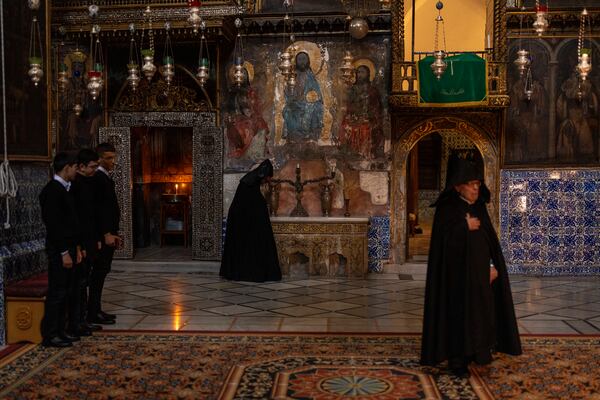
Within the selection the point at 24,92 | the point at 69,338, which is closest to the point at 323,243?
the point at 69,338

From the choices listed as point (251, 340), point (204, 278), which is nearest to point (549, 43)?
point (204, 278)

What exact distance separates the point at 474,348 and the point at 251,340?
2.20 metres

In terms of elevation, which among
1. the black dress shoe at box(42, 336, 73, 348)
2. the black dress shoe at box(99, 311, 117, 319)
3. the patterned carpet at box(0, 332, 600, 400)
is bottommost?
the patterned carpet at box(0, 332, 600, 400)

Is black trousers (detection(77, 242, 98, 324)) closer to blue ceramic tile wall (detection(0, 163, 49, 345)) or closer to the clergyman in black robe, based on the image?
blue ceramic tile wall (detection(0, 163, 49, 345))

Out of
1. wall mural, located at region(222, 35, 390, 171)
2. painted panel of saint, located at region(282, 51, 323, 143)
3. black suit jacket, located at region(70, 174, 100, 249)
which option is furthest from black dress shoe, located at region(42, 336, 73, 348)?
painted panel of saint, located at region(282, 51, 323, 143)

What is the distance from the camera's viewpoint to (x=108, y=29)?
10148mm

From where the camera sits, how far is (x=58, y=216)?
5.77 meters

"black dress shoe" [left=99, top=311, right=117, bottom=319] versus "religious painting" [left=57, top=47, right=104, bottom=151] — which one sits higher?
"religious painting" [left=57, top=47, right=104, bottom=151]

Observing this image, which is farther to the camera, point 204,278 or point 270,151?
point 270,151

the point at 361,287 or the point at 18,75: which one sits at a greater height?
the point at 18,75

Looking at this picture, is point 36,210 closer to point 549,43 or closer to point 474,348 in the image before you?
point 474,348

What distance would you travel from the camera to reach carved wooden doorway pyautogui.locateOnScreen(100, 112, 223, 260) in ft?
36.1

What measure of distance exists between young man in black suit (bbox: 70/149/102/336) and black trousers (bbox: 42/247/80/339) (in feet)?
0.67

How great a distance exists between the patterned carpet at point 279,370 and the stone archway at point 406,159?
15.0 feet
